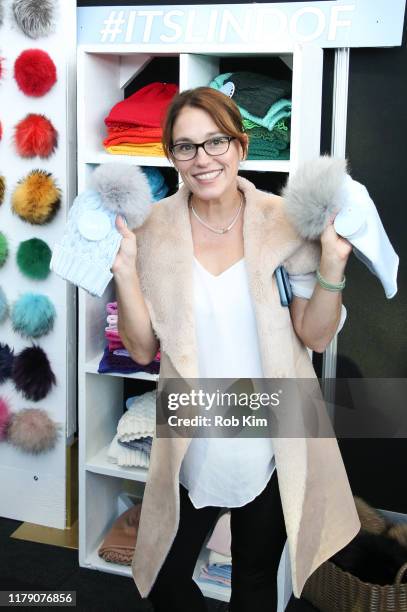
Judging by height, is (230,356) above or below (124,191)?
below

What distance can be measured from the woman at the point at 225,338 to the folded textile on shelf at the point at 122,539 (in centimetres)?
103

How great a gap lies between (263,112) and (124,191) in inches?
35.4

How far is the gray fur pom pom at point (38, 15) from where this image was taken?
8.87 ft

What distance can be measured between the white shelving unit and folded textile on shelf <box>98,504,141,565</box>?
4 cm

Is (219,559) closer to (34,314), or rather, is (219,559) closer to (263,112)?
(34,314)

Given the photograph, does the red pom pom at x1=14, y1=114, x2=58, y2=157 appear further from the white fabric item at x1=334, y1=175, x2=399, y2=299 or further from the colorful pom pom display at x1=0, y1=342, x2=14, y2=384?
the white fabric item at x1=334, y1=175, x2=399, y2=299

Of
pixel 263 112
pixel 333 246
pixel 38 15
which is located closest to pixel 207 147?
pixel 333 246

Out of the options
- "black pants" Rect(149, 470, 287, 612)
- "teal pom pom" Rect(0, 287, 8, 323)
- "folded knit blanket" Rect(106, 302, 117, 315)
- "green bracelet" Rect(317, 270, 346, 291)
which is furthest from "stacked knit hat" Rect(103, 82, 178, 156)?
"black pants" Rect(149, 470, 287, 612)

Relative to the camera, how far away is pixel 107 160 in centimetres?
255

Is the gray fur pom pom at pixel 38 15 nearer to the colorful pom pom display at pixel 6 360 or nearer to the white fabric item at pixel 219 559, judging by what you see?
the colorful pom pom display at pixel 6 360

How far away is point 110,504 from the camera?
299cm

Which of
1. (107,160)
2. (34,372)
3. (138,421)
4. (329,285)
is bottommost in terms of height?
(138,421)

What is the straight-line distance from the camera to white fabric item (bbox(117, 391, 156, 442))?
106 inches

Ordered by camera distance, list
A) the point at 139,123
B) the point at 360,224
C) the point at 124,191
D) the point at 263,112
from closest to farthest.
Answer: the point at 360,224 → the point at 124,191 → the point at 263,112 → the point at 139,123
